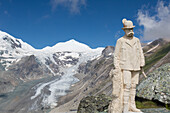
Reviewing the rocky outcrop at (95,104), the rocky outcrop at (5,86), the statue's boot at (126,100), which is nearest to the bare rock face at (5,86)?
the rocky outcrop at (5,86)

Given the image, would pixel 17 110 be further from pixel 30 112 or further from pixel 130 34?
pixel 130 34

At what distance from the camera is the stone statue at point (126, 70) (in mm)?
8297

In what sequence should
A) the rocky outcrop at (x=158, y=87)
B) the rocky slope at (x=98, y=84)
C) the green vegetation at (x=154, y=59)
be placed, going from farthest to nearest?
the green vegetation at (x=154, y=59)
the rocky slope at (x=98, y=84)
the rocky outcrop at (x=158, y=87)

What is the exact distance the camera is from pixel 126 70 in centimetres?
828

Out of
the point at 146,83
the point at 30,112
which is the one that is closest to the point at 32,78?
the point at 30,112

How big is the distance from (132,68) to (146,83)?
540 cm

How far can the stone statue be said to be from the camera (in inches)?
327

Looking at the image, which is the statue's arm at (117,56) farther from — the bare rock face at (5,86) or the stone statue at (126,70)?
the bare rock face at (5,86)

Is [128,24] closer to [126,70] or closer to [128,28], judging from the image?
[128,28]

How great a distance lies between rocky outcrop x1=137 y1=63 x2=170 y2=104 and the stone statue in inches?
129

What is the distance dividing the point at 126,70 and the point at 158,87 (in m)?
4.48

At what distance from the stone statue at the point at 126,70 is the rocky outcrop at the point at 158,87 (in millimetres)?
3280

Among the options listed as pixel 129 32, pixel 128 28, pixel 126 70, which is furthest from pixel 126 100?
pixel 128 28

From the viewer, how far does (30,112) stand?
5231 centimetres
